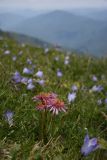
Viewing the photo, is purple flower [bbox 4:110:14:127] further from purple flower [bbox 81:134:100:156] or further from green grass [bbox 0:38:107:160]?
purple flower [bbox 81:134:100:156]

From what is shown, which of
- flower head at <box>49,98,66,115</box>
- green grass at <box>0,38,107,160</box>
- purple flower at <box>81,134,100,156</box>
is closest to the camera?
purple flower at <box>81,134,100,156</box>

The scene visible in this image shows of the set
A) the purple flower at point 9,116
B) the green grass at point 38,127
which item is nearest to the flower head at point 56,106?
the green grass at point 38,127

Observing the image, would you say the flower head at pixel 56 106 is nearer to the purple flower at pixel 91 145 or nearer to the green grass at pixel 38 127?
the green grass at pixel 38 127

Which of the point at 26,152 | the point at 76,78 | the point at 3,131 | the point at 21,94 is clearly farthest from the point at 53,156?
the point at 76,78

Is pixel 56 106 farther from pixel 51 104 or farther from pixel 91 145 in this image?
pixel 91 145

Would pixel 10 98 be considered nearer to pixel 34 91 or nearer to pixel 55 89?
pixel 34 91

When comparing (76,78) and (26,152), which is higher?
(26,152)

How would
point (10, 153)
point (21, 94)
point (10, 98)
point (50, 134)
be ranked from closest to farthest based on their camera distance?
point (10, 153), point (50, 134), point (10, 98), point (21, 94)

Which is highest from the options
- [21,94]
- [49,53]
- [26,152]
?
[26,152]

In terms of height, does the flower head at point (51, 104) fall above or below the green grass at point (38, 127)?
above

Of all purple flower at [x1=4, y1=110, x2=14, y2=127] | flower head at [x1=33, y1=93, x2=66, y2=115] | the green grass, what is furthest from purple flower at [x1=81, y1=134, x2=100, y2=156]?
purple flower at [x1=4, y1=110, x2=14, y2=127]

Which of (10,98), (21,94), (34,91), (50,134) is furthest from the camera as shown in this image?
(34,91)
